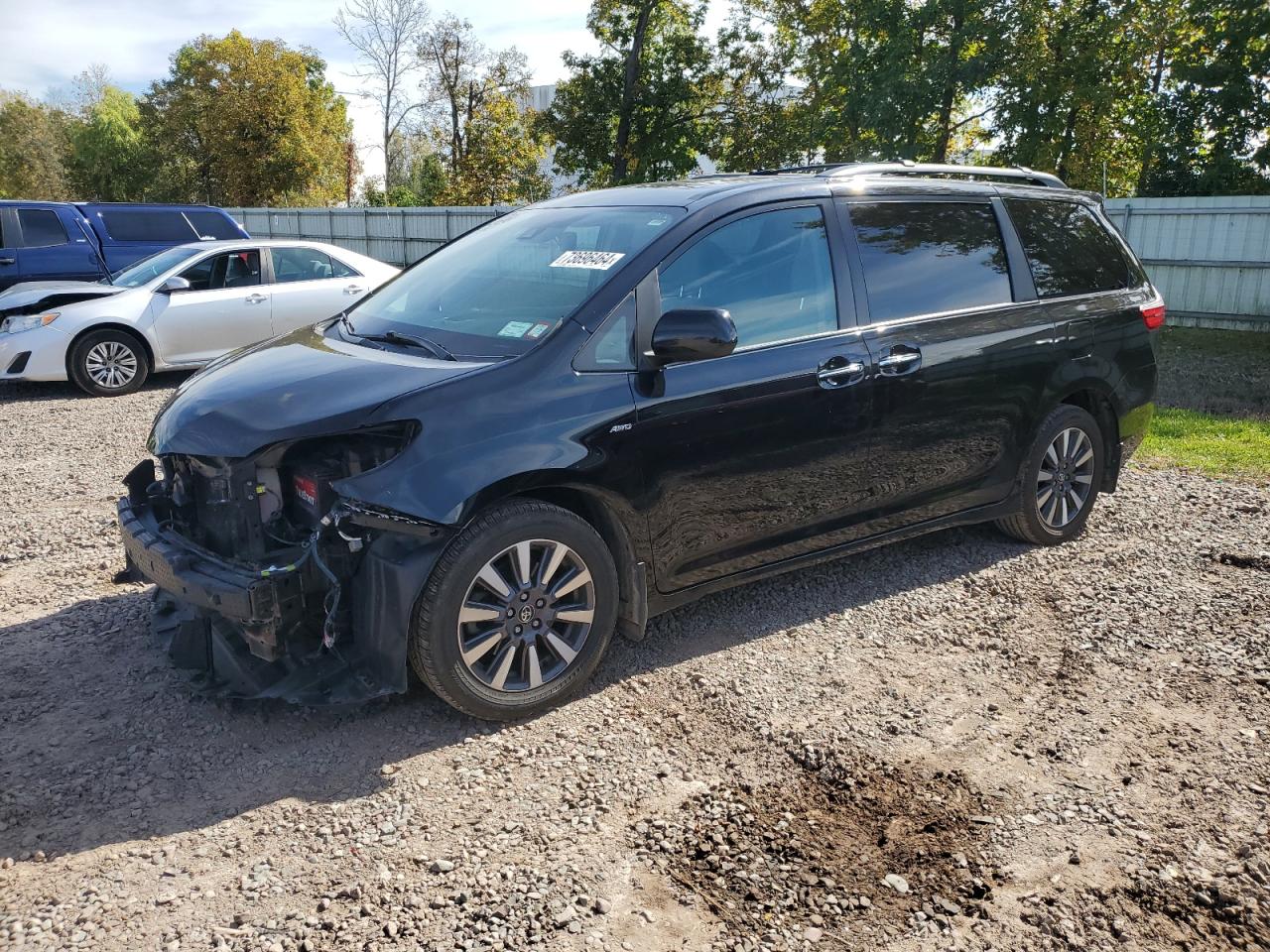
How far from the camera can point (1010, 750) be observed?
3.72m

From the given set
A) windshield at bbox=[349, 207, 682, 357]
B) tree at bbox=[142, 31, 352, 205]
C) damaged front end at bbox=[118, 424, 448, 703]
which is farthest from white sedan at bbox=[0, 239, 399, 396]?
tree at bbox=[142, 31, 352, 205]

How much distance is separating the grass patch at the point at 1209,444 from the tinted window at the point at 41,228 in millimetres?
13585

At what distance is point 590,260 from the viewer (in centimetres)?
426

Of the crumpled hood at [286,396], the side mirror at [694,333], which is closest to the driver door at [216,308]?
the crumpled hood at [286,396]

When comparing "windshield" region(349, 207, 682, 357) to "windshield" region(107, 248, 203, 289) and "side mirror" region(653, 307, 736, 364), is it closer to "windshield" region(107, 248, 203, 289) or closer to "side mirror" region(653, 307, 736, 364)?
"side mirror" region(653, 307, 736, 364)

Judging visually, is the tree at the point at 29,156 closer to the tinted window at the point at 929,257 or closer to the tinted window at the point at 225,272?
the tinted window at the point at 225,272

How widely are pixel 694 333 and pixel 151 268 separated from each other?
9.69 meters

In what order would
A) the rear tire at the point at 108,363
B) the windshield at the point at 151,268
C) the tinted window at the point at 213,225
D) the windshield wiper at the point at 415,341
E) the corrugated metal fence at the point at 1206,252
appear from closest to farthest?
the windshield wiper at the point at 415,341, the rear tire at the point at 108,363, the windshield at the point at 151,268, the tinted window at the point at 213,225, the corrugated metal fence at the point at 1206,252

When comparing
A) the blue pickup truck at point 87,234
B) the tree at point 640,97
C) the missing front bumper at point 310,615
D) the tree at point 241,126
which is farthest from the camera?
the tree at point 241,126

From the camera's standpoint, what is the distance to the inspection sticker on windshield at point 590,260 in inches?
164

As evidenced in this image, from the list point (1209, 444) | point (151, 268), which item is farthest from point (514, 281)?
point (151, 268)

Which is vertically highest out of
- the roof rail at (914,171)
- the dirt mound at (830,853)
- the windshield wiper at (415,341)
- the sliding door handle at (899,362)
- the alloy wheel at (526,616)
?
the roof rail at (914,171)

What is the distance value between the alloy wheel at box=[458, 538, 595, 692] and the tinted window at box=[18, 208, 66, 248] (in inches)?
514

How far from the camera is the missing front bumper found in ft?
11.4
